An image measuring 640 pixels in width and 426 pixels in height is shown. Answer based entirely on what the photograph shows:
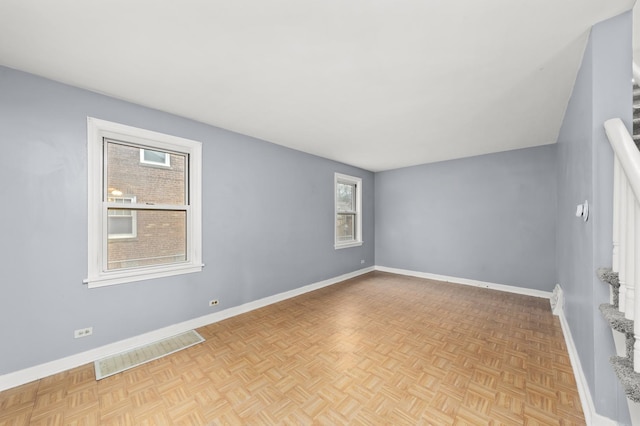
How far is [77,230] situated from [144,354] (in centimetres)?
131

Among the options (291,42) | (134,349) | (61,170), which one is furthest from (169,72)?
(134,349)

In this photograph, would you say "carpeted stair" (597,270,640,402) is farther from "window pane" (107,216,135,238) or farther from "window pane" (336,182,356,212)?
"window pane" (336,182,356,212)

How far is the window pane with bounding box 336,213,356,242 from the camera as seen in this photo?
535 centimetres

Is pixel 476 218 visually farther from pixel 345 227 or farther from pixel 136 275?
pixel 136 275

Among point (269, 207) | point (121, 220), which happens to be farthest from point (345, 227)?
point (121, 220)

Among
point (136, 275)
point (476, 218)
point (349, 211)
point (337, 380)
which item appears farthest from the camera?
point (349, 211)


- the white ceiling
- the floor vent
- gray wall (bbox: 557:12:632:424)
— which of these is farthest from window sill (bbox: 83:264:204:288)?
gray wall (bbox: 557:12:632:424)

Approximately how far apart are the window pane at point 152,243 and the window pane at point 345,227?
9.91 ft

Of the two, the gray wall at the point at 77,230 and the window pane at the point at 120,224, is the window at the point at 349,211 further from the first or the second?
the window pane at the point at 120,224

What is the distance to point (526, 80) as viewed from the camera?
2.10 meters

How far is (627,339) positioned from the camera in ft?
3.80

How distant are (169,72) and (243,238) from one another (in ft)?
6.82

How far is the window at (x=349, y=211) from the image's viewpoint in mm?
5301

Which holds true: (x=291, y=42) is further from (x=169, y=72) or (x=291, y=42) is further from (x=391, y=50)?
(x=169, y=72)
